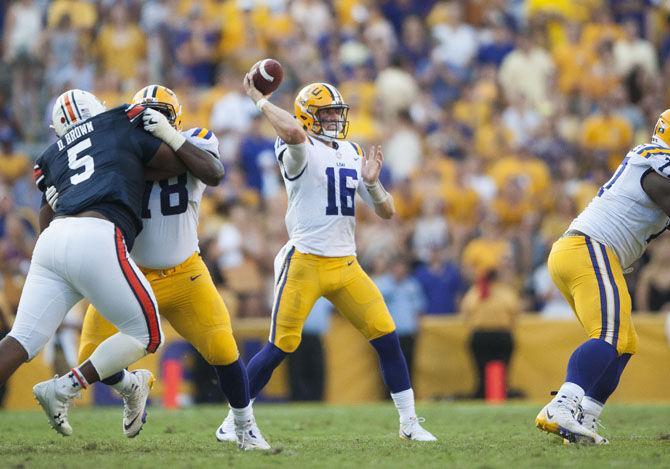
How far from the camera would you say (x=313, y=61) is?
16828 millimetres

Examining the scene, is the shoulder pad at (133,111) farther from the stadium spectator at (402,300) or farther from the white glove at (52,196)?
the stadium spectator at (402,300)

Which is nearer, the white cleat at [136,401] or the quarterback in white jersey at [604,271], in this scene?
the quarterback in white jersey at [604,271]

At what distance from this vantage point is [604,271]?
24.9 feet

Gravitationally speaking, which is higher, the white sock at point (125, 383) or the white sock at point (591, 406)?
the white sock at point (125, 383)

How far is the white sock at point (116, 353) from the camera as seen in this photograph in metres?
6.79

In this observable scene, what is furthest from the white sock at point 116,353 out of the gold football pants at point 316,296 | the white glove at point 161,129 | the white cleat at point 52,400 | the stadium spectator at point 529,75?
the stadium spectator at point 529,75

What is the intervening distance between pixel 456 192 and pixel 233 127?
126 inches

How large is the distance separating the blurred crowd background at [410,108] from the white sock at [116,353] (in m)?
7.15

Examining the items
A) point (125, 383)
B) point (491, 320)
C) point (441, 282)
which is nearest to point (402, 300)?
point (441, 282)

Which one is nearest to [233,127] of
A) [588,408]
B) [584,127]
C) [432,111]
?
[432,111]

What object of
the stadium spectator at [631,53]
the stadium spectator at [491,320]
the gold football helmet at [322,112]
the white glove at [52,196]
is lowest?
the stadium spectator at [491,320]

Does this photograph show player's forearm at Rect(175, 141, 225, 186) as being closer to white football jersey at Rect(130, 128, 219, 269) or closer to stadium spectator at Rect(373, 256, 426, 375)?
white football jersey at Rect(130, 128, 219, 269)

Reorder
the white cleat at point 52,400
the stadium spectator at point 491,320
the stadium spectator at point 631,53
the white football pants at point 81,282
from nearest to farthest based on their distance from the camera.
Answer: the white football pants at point 81,282 → the white cleat at point 52,400 → the stadium spectator at point 491,320 → the stadium spectator at point 631,53

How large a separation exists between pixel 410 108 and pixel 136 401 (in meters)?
9.86
